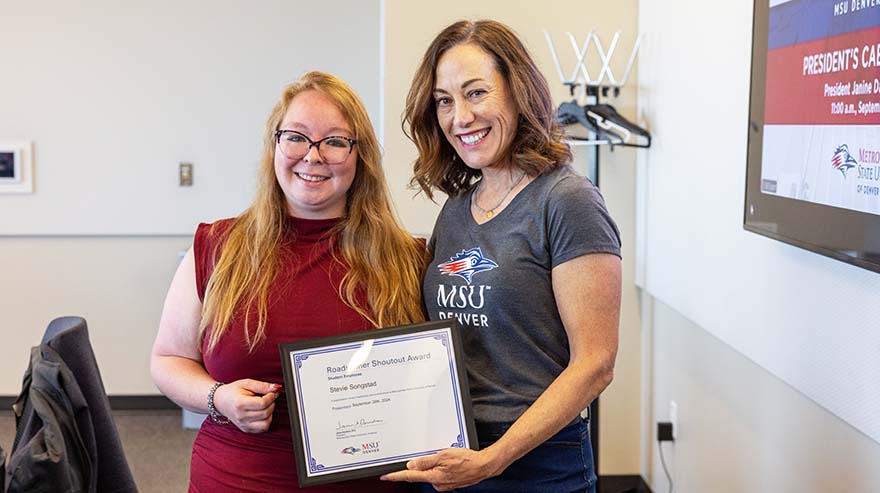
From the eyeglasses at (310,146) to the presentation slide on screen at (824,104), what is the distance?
0.99 meters

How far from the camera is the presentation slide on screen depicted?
1.85 metres

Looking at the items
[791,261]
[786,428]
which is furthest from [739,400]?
[791,261]

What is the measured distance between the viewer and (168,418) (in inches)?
210

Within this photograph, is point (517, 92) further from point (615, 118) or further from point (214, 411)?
point (615, 118)

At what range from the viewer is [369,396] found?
1.86 metres

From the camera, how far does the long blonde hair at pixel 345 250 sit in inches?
78.0

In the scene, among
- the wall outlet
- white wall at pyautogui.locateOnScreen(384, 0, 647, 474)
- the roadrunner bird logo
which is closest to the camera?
the roadrunner bird logo

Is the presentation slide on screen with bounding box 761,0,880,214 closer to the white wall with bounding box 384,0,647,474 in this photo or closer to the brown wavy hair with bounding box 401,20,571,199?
the brown wavy hair with bounding box 401,20,571,199

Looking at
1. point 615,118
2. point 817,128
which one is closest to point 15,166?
point 615,118

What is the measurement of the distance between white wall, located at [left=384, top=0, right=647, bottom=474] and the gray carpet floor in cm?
166

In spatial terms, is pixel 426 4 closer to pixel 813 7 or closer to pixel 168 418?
pixel 813 7

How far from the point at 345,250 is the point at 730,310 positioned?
1257 mm

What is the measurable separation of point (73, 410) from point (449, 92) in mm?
1005
